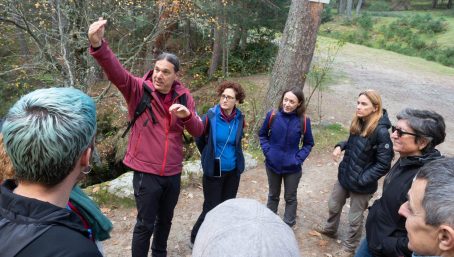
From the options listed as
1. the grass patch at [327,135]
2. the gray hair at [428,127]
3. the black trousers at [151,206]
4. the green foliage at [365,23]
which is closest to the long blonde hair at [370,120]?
the gray hair at [428,127]

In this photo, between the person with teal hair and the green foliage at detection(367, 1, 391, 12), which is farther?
the green foliage at detection(367, 1, 391, 12)

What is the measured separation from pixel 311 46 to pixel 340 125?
2907mm

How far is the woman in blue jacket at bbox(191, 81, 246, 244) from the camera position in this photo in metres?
3.75

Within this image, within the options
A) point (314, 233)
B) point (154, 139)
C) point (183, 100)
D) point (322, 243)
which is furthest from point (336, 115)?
point (154, 139)

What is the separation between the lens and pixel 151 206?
316 centimetres

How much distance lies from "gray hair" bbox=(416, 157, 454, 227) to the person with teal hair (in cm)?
138

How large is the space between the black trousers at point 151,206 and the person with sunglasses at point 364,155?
1878 mm

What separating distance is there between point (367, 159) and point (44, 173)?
10.5ft

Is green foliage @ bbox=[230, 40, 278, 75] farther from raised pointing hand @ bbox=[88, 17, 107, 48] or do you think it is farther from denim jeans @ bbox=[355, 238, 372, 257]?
raised pointing hand @ bbox=[88, 17, 107, 48]

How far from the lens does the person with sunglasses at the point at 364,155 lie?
3582mm

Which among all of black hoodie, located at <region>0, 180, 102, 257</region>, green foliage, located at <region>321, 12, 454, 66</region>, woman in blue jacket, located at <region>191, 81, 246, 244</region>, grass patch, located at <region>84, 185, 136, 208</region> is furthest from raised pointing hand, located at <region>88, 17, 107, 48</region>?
green foliage, located at <region>321, 12, 454, 66</region>

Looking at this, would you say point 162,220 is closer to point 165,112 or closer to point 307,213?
point 165,112

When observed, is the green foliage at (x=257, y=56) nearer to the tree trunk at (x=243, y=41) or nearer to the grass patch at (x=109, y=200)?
the tree trunk at (x=243, y=41)

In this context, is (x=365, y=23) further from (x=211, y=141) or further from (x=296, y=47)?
(x=211, y=141)
